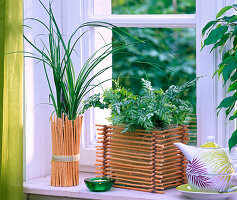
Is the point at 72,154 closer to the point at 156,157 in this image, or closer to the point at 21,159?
the point at 21,159

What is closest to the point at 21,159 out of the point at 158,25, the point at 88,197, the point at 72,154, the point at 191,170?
the point at 72,154

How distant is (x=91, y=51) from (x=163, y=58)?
1.08 ft

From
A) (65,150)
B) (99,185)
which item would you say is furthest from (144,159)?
(65,150)

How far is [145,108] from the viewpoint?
1546mm

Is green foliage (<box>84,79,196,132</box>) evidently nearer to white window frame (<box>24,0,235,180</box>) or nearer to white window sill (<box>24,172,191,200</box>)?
white window frame (<box>24,0,235,180</box>)

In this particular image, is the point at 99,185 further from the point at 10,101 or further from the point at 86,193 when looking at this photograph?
the point at 10,101

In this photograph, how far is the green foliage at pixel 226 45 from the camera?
59.0 inches

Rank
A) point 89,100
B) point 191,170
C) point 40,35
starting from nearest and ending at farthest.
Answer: point 191,170 → point 89,100 → point 40,35

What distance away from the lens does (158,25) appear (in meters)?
1.84

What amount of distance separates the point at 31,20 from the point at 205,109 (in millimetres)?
786

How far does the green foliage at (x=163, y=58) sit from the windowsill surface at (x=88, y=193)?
497 millimetres

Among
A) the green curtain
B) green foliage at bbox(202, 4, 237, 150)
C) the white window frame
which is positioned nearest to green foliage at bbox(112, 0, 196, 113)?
the white window frame

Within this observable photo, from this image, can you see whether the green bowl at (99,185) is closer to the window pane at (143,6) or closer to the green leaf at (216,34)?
the green leaf at (216,34)

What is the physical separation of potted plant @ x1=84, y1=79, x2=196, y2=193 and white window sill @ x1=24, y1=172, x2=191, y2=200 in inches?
1.4
